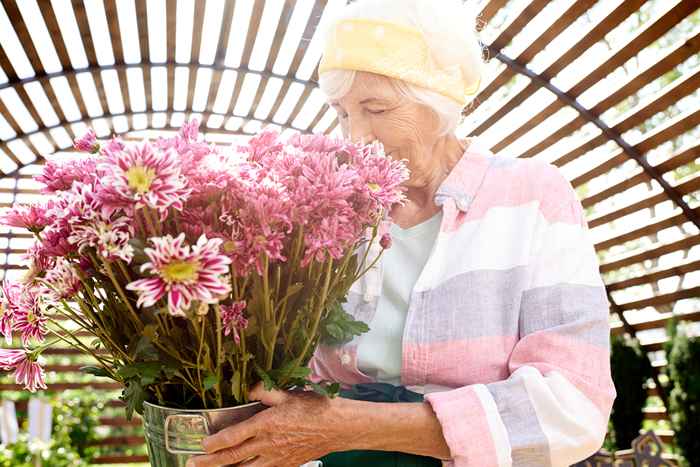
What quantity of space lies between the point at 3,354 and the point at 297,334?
463mm

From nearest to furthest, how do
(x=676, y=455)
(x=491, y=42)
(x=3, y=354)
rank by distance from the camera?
(x=3, y=354), (x=491, y=42), (x=676, y=455)

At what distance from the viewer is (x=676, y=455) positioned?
22.0 feet

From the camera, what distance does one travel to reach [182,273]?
35.3 inches

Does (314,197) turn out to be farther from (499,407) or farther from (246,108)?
(246,108)

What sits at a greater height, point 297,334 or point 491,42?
point 491,42

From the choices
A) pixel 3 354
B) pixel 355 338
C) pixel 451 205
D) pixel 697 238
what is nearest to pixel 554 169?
pixel 451 205

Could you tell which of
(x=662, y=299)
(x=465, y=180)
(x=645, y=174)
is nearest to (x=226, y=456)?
(x=465, y=180)

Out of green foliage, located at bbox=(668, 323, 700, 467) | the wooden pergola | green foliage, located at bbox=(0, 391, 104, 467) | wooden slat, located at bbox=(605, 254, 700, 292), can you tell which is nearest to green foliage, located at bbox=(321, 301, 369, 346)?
the wooden pergola

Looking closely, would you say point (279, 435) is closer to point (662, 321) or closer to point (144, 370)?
point (144, 370)

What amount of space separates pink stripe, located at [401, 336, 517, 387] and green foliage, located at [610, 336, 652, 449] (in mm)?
6628

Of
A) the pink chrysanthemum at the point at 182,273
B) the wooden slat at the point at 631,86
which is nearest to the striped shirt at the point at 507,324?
the pink chrysanthemum at the point at 182,273

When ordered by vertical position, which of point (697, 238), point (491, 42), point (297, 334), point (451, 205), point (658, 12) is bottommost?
point (297, 334)

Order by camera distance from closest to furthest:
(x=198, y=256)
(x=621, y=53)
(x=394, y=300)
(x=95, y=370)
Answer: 1. (x=198, y=256)
2. (x=95, y=370)
3. (x=394, y=300)
4. (x=621, y=53)

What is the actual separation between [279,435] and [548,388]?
16.9 inches
